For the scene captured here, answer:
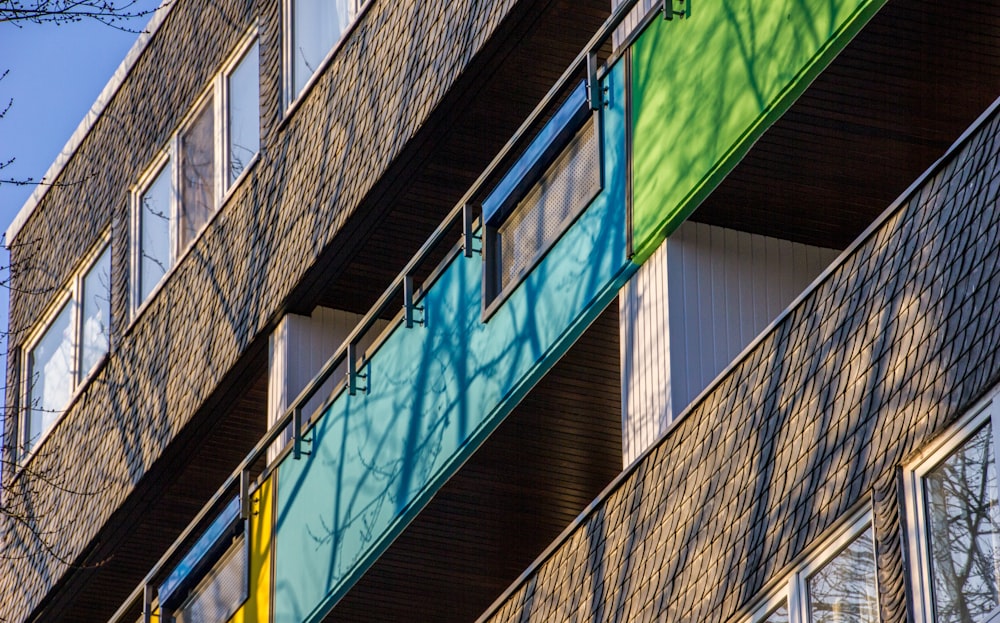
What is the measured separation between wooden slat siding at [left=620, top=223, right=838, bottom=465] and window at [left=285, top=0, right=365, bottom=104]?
712 cm

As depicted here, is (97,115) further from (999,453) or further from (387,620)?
(999,453)

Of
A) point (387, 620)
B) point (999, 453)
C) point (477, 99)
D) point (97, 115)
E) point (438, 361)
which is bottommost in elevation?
point (999, 453)

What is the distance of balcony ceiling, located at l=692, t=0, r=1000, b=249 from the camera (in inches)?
497

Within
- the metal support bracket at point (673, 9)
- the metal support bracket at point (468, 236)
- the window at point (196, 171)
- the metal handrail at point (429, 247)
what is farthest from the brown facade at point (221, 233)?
the metal support bracket at point (673, 9)

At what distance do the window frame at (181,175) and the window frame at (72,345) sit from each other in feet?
2.31

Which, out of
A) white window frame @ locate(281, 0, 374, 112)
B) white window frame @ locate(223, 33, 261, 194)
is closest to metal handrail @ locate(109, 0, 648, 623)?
white window frame @ locate(281, 0, 374, 112)

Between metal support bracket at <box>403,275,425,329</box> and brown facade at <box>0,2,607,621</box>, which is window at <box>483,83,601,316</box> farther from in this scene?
brown facade at <box>0,2,607,621</box>

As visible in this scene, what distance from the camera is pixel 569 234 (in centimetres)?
1487

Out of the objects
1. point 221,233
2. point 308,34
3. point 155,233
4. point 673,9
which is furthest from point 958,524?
point 155,233

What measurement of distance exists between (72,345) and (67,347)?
21 cm

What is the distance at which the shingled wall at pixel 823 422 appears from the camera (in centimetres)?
1060

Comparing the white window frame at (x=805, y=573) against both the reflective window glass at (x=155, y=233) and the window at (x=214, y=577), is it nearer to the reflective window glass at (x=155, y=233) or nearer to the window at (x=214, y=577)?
the window at (x=214, y=577)

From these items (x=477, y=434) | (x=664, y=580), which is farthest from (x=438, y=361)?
(x=664, y=580)

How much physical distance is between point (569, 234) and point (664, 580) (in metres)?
2.98
